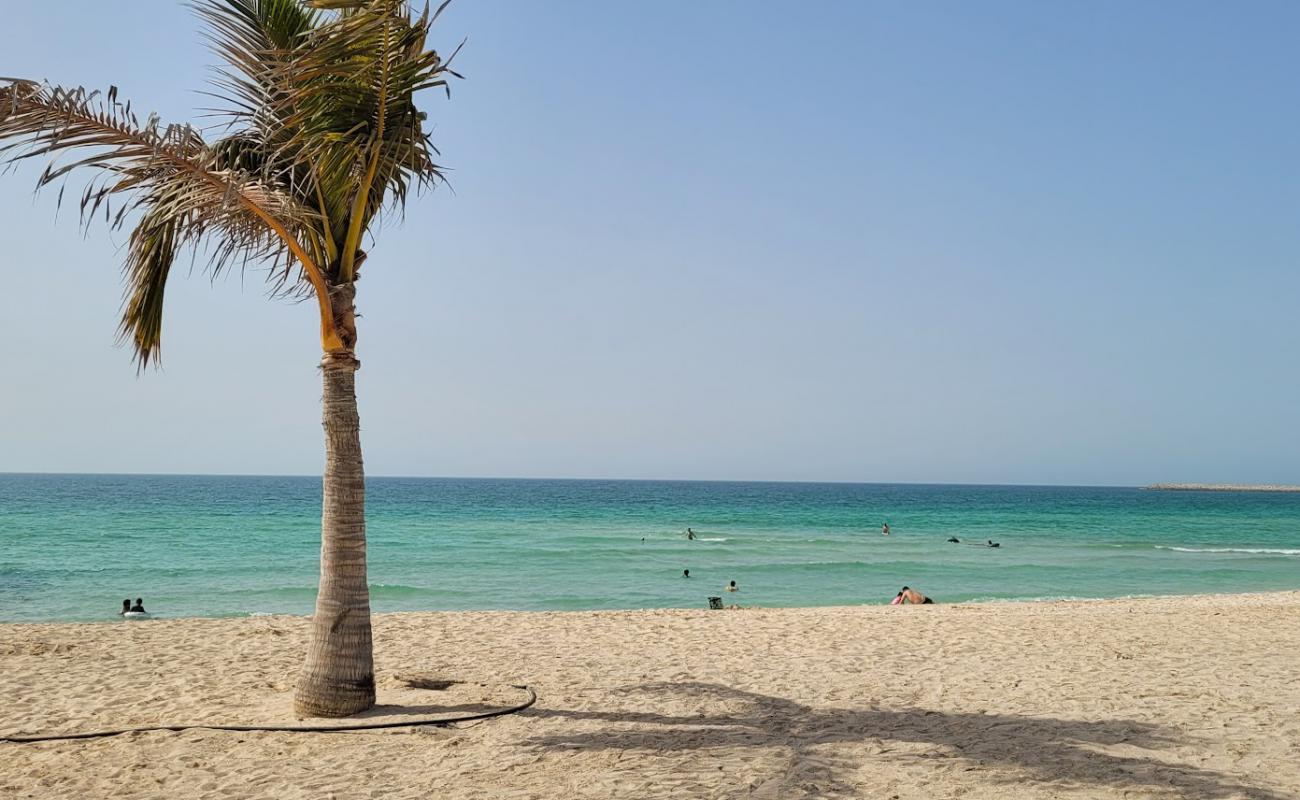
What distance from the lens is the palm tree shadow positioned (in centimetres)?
534

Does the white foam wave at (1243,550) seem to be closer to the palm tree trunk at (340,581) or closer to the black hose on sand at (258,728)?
the black hose on sand at (258,728)

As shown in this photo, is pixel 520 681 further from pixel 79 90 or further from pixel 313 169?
pixel 79 90

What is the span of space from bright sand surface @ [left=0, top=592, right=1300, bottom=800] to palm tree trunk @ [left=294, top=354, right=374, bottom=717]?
37cm

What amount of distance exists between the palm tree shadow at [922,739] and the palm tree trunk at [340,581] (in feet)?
4.89

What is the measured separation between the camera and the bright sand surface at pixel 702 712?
5379mm

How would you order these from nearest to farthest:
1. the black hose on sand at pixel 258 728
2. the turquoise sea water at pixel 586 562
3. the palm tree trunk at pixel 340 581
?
the black hose on sand at pixel 258 728 < the palm tree trunk at pixel 340 581 < the turquoise sea water at pixel 586 562

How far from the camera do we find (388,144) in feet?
21.7

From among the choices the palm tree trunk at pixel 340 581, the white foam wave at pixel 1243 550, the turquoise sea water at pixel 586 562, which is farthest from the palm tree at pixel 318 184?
the white foam wave at pixel 1243 550

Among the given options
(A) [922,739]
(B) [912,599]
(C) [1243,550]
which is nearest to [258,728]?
(A) [922,739]

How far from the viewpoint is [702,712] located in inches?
283

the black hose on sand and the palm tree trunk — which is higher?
the palm tree trunk

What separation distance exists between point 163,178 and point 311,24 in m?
1.58

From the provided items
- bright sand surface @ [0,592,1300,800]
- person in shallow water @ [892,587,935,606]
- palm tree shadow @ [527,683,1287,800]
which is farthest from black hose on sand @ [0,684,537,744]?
person in shallow water @ [892,587,935,606]

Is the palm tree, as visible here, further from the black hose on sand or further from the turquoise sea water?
the turquoise sea water
